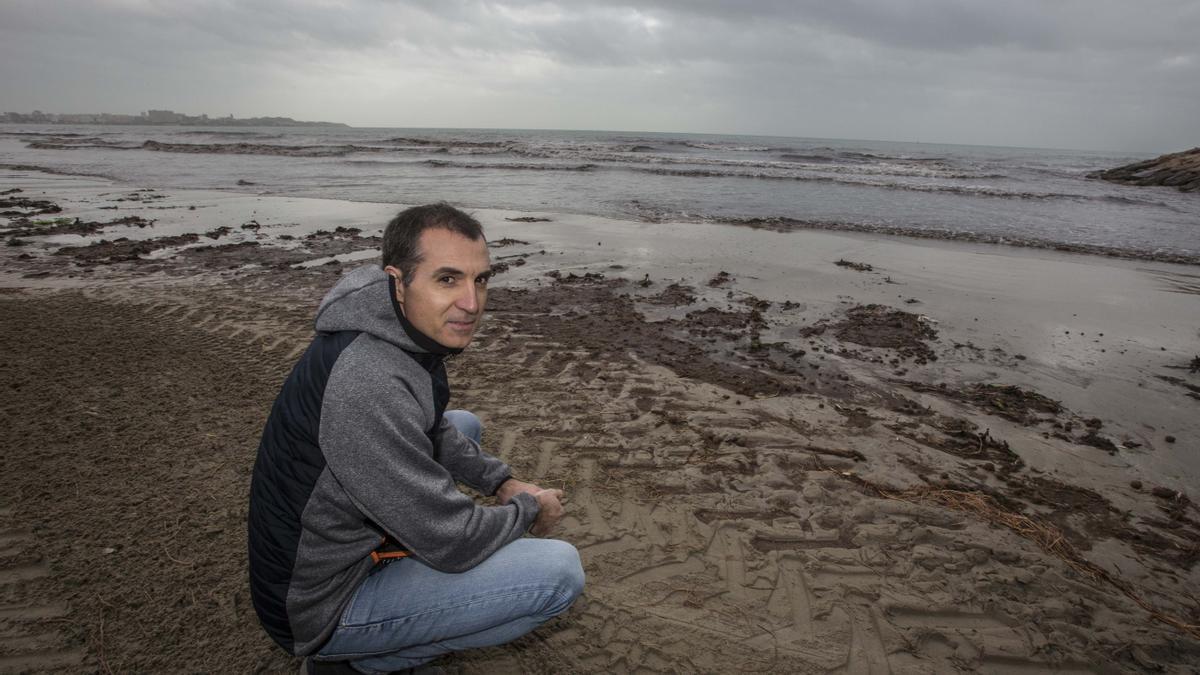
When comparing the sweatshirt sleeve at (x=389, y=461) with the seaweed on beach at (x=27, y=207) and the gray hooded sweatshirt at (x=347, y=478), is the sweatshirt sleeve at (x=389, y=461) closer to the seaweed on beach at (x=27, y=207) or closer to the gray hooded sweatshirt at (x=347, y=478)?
the gray hooded sweatshirt at (x=347, y=478)

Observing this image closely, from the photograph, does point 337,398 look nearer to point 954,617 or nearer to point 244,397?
point 954,617

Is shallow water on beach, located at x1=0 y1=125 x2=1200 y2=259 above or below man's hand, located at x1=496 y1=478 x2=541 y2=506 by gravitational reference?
above

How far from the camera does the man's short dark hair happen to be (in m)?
1.93

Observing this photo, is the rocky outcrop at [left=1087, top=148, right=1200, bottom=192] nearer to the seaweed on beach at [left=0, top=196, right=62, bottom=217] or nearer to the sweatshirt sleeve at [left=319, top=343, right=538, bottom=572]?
the sweatshirt sleeve at [left=319, top=343, right=538, bottom=572]

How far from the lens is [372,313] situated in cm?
180

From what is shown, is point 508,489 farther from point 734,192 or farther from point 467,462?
point 734,192

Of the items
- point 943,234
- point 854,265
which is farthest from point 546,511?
point 943,234

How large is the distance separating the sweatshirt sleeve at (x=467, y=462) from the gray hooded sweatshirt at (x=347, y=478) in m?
0.51

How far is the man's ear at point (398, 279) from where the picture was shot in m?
1.90

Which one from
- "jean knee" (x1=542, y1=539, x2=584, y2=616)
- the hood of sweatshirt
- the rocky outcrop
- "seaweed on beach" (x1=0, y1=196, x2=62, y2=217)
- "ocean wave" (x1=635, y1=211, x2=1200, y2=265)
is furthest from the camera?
the rocky outcrop

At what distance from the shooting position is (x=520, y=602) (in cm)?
200

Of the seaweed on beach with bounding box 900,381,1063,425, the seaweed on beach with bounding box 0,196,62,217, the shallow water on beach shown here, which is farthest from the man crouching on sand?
the seaweed on beach with bounding box 0,196,62,217

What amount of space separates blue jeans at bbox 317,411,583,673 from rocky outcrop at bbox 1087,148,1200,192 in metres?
37.3

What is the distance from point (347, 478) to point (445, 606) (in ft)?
2.06
